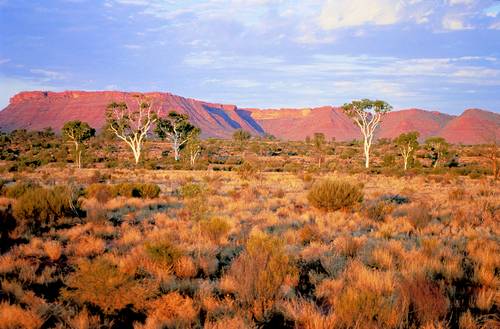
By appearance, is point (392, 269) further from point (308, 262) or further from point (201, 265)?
point (201, 265)

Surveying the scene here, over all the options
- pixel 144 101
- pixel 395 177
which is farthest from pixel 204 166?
pixel 395 177

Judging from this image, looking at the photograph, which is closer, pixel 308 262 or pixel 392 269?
pixel 392 269

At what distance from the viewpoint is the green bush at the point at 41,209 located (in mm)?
10445

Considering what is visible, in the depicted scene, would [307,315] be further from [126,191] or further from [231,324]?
[126,191]

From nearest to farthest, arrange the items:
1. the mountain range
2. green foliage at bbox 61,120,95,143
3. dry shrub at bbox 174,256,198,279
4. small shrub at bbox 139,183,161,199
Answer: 1. dry shrub at bbox 174,256,198,279
2. small shrub at bbox 139,183,161,199
3. green foliage at bbox 61,120,95,143
4. the mountain range

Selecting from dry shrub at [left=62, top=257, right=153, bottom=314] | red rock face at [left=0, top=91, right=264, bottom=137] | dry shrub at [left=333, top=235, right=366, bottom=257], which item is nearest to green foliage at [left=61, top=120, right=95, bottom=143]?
dry shrub at [left=333, top=235, right=366, bottom=257]

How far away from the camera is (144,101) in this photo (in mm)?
46500

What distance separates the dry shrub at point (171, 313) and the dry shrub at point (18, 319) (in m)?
1.11

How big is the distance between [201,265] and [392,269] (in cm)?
333

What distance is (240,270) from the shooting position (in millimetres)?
6078

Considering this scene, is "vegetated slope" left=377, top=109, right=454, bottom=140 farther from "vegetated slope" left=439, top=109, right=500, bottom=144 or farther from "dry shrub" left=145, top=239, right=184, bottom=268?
"dry shrub" left=145, top=239, right=184, bottom=268

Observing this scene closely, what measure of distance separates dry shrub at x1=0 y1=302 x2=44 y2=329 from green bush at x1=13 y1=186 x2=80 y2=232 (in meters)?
5.73

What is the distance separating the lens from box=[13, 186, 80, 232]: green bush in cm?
1045

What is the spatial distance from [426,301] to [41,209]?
9783 mm
